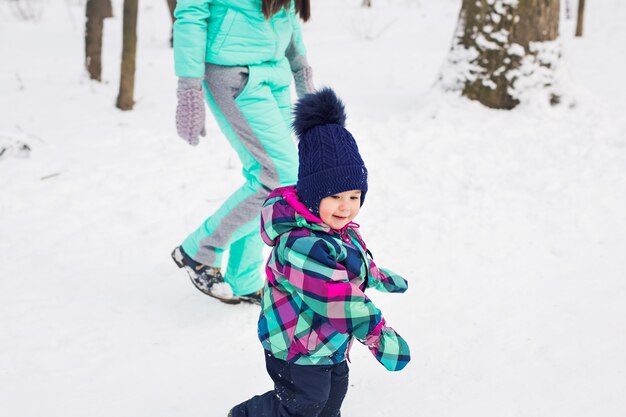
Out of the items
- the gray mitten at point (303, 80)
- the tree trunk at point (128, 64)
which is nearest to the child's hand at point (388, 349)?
the gray mitten at point (303, 80)

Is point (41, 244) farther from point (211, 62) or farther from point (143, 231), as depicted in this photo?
point (211, 62)

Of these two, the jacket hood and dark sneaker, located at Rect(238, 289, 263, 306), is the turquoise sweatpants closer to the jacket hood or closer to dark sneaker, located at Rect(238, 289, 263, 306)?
dark sneaker, located at Rect(238, 289, 263, 306)

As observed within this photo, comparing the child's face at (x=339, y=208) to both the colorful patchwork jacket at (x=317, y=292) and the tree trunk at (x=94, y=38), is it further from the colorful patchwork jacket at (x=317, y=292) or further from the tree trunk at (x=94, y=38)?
the tree trunk at (x=94, y=38)

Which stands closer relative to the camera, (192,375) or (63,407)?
(63,407)

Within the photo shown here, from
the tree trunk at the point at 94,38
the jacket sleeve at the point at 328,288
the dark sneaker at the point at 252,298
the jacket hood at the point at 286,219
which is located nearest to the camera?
the jacket sleeve at the point at 328,288

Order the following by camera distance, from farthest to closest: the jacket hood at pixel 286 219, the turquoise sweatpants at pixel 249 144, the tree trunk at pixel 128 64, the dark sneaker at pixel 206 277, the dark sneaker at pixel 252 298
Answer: the tree trunk at pixel 128 64 < the dark sneaker at pixel 252 298 < the dark sneaker at pixel 206 277 < the turquoise sweatpants at pixel 249 144 < the jacket hood at pixel 286 219

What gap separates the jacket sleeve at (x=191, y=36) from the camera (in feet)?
7.79

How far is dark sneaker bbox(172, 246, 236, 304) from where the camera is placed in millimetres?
2730

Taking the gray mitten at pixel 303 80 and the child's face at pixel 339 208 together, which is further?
the gray mitten at pixel 303 80

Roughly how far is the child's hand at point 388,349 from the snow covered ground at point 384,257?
2.18 feet

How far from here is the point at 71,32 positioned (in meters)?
11.8

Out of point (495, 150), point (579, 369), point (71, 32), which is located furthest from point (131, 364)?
point (71, 32)

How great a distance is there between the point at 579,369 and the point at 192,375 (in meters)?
1.59

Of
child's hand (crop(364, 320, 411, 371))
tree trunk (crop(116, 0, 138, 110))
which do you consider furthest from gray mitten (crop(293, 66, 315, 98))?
tree trunk (crop(116, 0, 138, 110))
